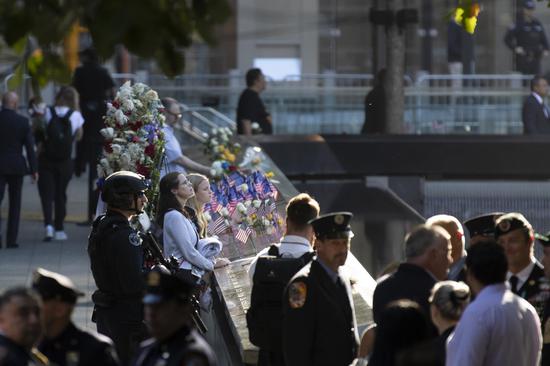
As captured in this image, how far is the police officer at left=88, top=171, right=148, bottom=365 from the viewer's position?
9.26 meters

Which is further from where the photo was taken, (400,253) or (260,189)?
(400,253)

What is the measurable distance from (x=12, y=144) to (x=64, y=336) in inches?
422

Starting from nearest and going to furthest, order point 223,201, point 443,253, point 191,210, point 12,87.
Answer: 1. point 12,87
2. point 443,253
3. point 191,210
4. point 223,201

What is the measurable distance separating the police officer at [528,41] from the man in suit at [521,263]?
1860 cm

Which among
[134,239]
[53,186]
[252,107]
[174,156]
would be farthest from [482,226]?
[252,107]

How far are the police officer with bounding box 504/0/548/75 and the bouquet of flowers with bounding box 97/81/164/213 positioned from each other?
577 inches

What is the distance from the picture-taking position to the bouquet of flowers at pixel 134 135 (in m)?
12.2

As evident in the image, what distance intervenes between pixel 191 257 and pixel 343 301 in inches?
108

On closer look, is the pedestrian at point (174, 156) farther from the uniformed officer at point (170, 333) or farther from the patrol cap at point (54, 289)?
the uniformed officer at point (170, 333)

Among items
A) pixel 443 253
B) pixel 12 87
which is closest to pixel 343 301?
pixel 443 253

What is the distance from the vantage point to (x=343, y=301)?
26.6 ft

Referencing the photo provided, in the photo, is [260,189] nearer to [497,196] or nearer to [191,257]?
[191,257]

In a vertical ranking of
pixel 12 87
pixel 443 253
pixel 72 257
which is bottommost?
pixel 72 257

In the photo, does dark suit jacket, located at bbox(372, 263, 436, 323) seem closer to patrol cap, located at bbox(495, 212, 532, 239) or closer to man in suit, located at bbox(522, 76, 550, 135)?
patrol cap, located at bbox(495, 212, 532, 239)
